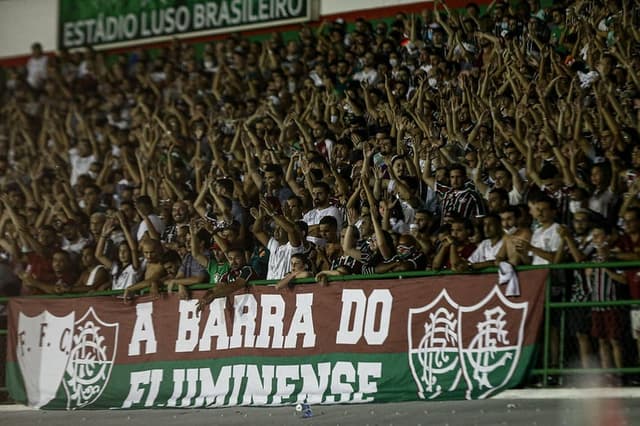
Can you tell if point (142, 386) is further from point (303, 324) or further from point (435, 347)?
point (435, 347)

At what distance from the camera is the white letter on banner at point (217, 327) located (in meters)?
10.8

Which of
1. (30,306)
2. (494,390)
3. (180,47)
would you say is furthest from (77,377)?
(180,47)

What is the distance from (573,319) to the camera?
352 inches

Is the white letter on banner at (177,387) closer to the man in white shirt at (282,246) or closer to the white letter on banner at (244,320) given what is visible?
the white letter on banner at (244,320)

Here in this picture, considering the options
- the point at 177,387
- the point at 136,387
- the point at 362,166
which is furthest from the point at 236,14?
the point at 177,387

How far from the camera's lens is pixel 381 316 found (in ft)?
32.5

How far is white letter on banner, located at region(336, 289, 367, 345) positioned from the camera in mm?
10016

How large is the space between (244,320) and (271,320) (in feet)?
1.08

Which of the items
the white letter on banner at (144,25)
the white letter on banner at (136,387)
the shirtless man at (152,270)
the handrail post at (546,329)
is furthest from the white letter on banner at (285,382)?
the white letter on banner at (144,25)

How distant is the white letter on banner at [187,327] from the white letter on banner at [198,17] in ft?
32.4

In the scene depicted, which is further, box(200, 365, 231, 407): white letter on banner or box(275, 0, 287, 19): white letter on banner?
box(275, 0, 287, 19): white letter on banner

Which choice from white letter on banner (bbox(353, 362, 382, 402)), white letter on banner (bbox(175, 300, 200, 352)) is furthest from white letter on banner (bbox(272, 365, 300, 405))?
white letter on banner (bbox(175, 300, 200, 352))

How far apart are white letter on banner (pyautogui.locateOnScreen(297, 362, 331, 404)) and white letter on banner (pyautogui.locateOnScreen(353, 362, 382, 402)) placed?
0.33 metres

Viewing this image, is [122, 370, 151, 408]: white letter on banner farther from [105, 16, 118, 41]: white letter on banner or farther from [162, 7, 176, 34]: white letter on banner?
[105, 16, 118, 41]: white letter on banner
